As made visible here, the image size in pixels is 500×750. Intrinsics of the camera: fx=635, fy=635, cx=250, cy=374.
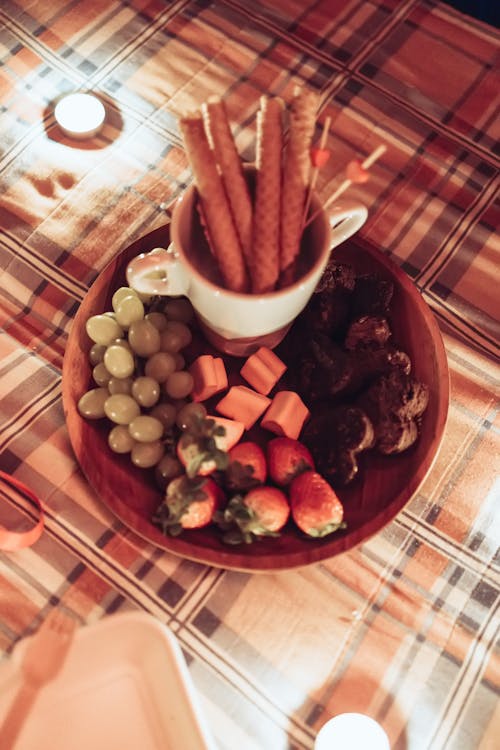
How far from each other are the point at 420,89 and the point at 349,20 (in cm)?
18

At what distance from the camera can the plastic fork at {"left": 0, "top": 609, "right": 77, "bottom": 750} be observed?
565 millimetres

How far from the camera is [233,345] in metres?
0.69

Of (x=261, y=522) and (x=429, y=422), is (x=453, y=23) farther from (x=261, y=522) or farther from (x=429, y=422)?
(x=261, y=522)

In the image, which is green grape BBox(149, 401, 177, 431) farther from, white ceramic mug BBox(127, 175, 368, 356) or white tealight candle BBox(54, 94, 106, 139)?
white tealight candle BBox(54, 94, 106, 139)

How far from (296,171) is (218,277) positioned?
14cm

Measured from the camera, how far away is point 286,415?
0.65 m

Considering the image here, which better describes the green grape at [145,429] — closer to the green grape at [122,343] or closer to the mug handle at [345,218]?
the green grape at [122,343]

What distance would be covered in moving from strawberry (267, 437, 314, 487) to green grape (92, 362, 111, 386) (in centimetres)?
18

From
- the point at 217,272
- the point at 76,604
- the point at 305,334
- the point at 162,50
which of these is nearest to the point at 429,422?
the point at 305,334

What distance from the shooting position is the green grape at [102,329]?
26.3 inches

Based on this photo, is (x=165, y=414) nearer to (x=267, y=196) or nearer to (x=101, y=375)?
(x=101, y=375)

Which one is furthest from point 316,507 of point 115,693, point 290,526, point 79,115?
point 79,115

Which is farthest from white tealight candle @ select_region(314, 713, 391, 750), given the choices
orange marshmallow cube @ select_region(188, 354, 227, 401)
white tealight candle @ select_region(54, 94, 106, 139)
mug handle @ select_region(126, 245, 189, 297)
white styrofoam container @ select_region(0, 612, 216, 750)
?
white tealight candle @ select_region(54, 94, 106, 139)

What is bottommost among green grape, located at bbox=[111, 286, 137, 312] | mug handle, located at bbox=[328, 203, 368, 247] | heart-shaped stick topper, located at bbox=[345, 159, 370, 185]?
green grape, located at bbox=[111, 286, 137, 312]
